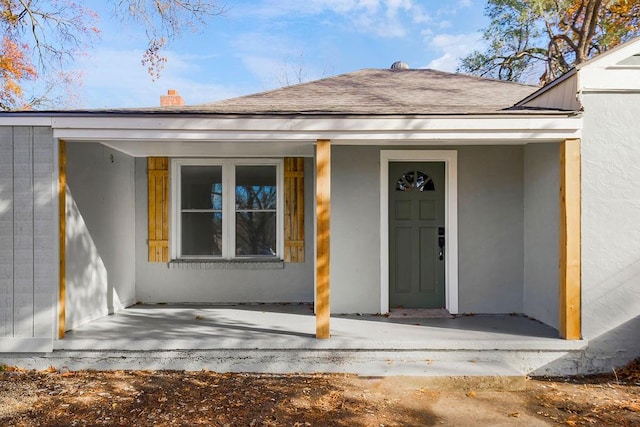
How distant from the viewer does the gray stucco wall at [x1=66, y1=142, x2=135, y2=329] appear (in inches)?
209

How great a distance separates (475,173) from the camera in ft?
19.8

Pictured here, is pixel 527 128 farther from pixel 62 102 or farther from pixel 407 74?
pixel 62 102

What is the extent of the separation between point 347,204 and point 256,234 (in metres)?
1.84

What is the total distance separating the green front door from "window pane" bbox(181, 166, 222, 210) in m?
Result: 2.79

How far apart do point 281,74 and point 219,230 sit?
55.6 ft

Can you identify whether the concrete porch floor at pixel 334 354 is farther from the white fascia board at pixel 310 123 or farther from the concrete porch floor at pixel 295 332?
the white fascia board at pixel 310 123

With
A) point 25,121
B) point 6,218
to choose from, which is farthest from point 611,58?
point 6,218

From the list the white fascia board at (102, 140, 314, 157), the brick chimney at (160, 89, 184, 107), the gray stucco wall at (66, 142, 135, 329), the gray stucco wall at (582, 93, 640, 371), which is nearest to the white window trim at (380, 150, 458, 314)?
the white fascia board at (102, 140, 314, 157)

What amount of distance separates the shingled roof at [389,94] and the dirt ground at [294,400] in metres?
3.20

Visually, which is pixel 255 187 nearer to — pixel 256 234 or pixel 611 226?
pixel 256 234

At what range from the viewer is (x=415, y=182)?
6215mm

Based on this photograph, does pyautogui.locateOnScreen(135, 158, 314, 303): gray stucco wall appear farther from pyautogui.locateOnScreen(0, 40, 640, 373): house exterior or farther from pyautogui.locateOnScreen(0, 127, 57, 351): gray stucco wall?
pyautogui.locateOnScreen(0, 127, 57, 351): gray stucco wall

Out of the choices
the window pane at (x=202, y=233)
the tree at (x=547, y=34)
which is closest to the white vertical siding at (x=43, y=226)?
the window pane at (x=202, y=233)

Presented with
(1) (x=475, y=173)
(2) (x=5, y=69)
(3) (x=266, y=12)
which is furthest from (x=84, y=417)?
(3) (x=266, y=12)
